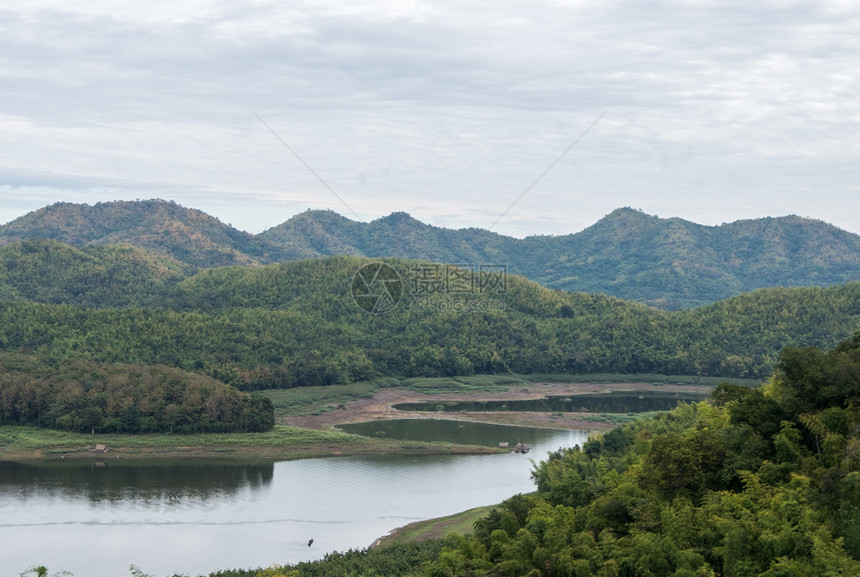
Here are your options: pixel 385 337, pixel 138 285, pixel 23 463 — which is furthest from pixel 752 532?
pixel 138 285

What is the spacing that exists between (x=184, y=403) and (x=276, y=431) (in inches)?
274

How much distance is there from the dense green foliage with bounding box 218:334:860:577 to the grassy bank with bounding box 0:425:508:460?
30.7 metres

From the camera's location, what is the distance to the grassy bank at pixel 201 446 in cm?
6344

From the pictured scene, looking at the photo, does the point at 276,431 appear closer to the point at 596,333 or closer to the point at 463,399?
the point at 463,399

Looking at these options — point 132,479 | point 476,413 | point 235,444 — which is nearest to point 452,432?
point 476,413

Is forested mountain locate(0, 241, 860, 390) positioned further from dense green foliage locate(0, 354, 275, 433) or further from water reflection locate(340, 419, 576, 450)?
water reflection locate(340, 419, 576, 450)

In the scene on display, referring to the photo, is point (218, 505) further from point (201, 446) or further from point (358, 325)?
point (358, 325)

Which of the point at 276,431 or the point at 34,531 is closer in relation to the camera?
the point at 34,531

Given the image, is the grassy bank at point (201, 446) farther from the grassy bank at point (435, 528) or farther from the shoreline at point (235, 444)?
the grassy bank at point (435, 528)

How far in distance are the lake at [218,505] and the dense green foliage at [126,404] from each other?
284 inches

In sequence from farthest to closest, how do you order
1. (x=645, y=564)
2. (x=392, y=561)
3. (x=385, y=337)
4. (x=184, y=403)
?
(x=385, y=337) < (x=184, y=403) < (x=392, y=561) < (x=645, y=564)

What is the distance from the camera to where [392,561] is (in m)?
35.2

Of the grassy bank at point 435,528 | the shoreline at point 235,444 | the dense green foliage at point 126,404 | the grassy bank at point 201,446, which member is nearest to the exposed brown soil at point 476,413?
the shoreline at point 235,444

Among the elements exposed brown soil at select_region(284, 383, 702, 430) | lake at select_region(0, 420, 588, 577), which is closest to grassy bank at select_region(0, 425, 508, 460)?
lake at select_region(0, 420, 588, 577)
